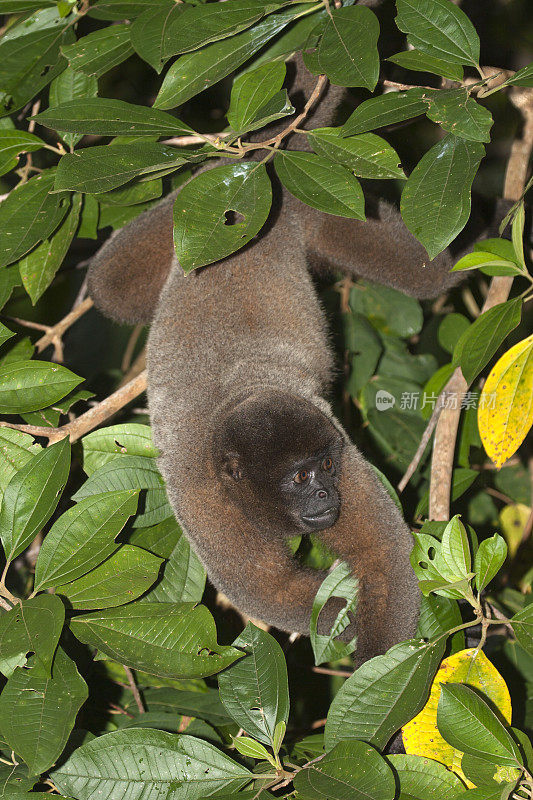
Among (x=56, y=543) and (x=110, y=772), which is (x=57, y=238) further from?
(x=110, y=772)

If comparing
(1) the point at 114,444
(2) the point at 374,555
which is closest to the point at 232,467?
(1) the point at 114,444

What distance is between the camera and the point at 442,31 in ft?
7.54

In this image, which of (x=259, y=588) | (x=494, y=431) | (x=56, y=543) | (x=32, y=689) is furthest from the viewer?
(x=259, y=588)

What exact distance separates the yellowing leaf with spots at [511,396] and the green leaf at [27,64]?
223 centimetres

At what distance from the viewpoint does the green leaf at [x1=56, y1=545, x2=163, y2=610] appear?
234cm


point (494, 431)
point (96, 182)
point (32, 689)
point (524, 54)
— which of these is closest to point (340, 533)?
point (494, 431)

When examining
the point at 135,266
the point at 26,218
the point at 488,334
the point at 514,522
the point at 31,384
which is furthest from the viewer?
the point at 514,522

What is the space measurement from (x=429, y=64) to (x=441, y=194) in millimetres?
447

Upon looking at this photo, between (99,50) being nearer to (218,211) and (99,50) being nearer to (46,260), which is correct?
(46,260)

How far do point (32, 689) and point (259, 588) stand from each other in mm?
1108

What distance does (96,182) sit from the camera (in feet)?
7.32

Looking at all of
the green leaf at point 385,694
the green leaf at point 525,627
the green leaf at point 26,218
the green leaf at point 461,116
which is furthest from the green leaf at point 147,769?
the green leaf at point 461,116

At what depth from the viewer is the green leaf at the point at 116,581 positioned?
2336mm

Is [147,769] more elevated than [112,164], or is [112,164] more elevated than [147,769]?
[112,164]
